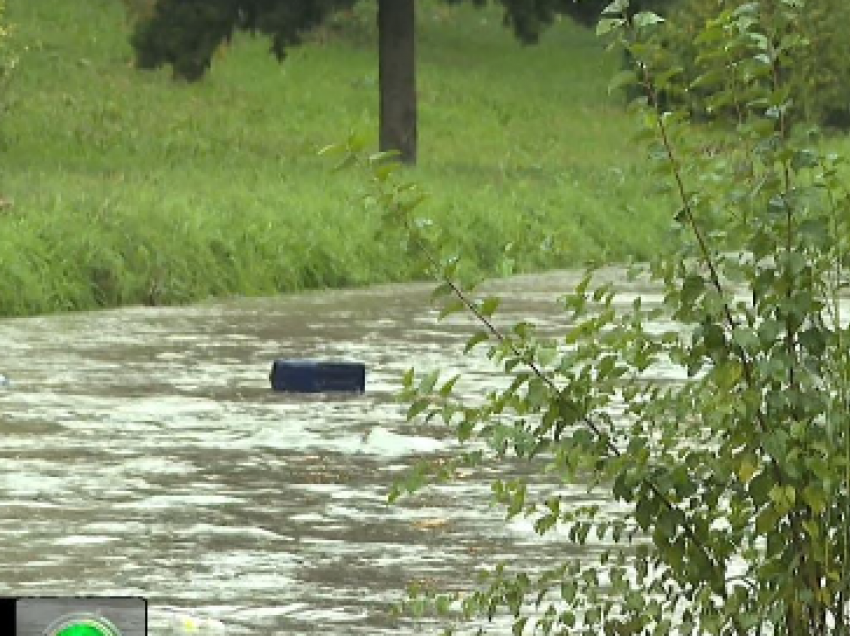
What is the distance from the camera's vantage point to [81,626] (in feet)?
13.6

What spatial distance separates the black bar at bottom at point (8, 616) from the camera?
13.3 feet

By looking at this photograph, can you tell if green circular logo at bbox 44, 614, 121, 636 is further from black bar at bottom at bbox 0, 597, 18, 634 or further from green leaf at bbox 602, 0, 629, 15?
green leaf at bbox 602, 0, 629, 15

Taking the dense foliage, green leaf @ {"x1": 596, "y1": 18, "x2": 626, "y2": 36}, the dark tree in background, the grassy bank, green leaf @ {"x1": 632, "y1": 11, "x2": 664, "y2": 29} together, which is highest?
green leaf @ {"x1": 632, "y1": 11, "x2": 664, "y2": 29}

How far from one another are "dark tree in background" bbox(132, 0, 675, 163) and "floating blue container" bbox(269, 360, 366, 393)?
20695mm

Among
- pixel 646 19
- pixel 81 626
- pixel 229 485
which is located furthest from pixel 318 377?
pixel 81 626

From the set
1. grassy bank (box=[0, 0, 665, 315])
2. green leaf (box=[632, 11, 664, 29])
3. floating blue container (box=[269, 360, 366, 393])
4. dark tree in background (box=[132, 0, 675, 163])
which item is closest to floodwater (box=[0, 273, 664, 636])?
floating blue container (box=[269, 360, 366, 393])

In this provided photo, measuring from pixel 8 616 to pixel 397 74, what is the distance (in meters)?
32.6

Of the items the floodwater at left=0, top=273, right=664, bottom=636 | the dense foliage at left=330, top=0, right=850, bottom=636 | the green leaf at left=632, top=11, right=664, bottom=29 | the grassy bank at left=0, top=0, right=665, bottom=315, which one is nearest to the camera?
the green leaf at left=632, top=11, right=664, bottom=29

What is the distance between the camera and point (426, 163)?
37.9m

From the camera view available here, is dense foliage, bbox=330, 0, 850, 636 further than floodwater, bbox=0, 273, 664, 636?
No

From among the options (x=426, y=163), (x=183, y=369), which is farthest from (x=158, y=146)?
(x=183, y=369)

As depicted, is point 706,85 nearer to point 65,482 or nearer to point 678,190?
point 678,190

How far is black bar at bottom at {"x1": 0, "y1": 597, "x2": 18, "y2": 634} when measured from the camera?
406cm
